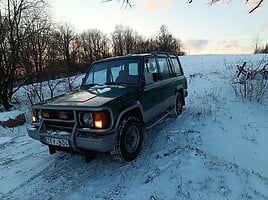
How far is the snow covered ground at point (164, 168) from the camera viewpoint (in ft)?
13.4

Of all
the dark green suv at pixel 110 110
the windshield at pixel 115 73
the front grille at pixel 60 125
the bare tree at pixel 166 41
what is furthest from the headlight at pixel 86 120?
the bare tree at pixel 166 41

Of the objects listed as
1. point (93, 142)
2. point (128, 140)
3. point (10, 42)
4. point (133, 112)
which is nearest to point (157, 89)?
point (133, 112)

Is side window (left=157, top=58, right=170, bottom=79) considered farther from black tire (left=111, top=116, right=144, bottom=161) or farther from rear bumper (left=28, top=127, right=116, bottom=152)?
rear bumper (left=28, top=127, right=116, bottom=152)

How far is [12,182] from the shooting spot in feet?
15.6

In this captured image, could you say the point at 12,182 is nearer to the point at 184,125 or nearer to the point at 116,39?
the point at 184,125

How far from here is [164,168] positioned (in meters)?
4.66

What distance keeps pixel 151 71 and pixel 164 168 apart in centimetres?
232

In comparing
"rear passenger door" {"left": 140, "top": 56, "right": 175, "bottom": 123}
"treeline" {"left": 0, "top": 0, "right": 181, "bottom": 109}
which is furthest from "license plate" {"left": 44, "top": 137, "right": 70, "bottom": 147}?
"treeline" {"left": 0, "top": 0, "right": 181, "bottom": 109}

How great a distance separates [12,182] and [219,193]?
12.0 feet

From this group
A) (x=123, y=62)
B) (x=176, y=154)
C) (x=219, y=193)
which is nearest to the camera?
(x=219, y=193)

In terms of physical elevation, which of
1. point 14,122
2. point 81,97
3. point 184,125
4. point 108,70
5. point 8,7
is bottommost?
point 14,122

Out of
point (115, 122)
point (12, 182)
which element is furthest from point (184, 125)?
point (12, 182)

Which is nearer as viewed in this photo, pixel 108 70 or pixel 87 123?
pixel 87 123

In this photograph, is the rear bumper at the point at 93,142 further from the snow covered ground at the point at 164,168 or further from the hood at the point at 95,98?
the snow covered ground at the point at 164,168
